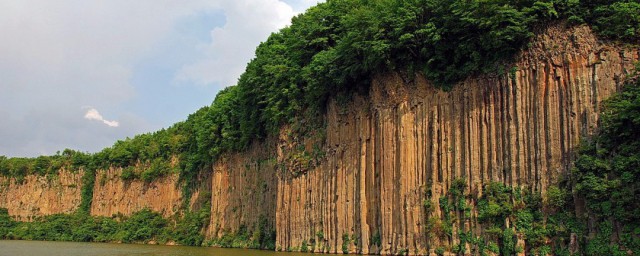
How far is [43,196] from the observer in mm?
94000

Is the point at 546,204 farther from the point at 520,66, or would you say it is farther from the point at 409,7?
the point at 409,7

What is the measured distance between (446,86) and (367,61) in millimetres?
5484

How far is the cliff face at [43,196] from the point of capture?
305 feet

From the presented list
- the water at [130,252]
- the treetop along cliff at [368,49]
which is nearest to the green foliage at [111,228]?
the treetop along cliff at [368,49]

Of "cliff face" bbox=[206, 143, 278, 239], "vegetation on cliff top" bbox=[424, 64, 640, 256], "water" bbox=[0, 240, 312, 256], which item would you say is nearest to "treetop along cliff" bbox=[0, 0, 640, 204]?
"cliff face" bbox=[206, 143, 278, 239]

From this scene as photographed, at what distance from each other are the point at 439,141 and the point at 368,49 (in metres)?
7.01

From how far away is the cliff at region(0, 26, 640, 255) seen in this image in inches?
1246

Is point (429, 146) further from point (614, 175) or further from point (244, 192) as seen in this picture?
point (244, 192)

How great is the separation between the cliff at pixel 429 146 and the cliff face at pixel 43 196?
47967 mm

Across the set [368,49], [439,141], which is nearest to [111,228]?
[368,49]

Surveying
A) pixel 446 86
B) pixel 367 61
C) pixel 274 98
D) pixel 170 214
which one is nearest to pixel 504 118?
pixel 446 86

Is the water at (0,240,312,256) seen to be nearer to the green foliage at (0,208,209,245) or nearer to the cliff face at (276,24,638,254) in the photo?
the cliff face at (276,24,638,254)

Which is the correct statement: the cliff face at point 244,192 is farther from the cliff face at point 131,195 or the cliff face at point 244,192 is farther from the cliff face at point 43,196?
the cliff face at point 43,196

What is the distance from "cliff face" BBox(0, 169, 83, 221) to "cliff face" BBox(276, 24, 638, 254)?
182ft
